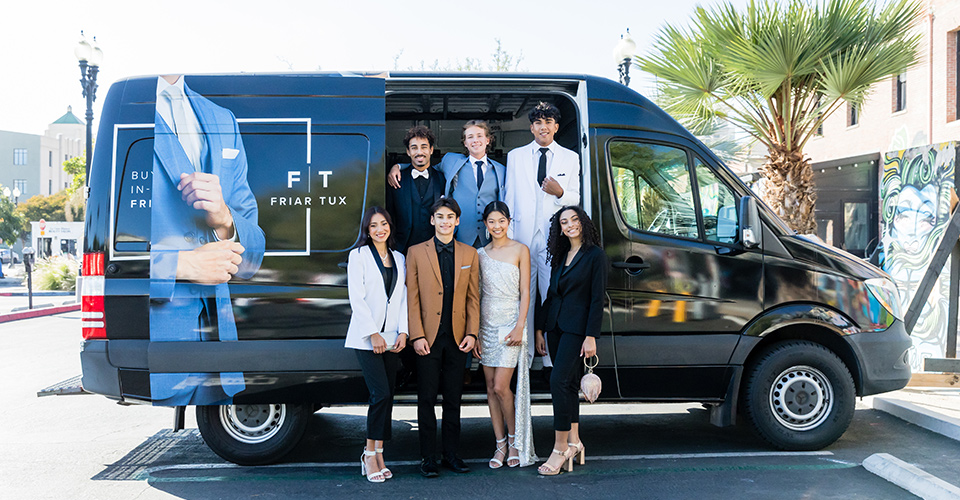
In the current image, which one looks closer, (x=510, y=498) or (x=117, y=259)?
(x=510, y=498)

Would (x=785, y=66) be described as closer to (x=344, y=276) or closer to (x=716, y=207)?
(x=716, y=207)

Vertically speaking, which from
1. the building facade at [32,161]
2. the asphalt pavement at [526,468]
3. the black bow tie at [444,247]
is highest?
the building facade at [32,161]

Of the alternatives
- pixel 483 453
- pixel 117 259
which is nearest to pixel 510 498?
pixel 483 453

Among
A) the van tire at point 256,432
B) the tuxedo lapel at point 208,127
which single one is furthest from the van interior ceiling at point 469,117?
the van tire at point 256,432

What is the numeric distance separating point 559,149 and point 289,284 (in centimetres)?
220

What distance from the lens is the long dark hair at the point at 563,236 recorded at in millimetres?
5031

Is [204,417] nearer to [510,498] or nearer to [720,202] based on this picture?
[510,498]

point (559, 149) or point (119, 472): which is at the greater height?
point (559, 149)

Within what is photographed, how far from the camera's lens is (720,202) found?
5.57 metres

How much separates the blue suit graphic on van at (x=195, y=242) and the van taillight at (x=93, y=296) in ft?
1.17

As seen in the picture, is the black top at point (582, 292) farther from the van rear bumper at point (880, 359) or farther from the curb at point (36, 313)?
the curb at point (36, 313)

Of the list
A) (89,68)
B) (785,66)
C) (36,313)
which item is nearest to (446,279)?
(785,66)

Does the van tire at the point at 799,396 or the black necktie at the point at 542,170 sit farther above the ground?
the black necktie at the point at 542,170

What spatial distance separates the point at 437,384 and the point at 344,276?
99 cm
